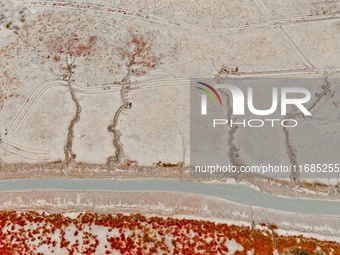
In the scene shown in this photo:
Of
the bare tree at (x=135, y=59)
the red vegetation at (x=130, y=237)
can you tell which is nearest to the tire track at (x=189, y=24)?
the bare tree at (x=135, y=59)

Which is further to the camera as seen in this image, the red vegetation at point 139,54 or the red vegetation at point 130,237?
the red vegetation at point 139,54

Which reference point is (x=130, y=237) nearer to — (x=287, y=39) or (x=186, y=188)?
(x=186, y=188)

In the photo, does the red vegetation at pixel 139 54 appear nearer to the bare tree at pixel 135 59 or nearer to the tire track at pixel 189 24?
the bare tree at pixel 135 59

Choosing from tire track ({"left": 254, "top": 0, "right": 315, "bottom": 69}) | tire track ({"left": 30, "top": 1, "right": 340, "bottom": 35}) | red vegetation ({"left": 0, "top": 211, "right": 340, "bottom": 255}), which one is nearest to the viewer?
red vegetation ({"left": 0, "top": 211, "right": 340, "bottom": 255})

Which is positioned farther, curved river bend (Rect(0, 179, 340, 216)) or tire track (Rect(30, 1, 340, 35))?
tire track (Rect(30, 1, 340, 35))

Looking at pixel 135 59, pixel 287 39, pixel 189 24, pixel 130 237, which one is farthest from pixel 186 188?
pixel 287 39

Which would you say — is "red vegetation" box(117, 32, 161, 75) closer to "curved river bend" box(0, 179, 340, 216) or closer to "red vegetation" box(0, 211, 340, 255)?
"curved river bend" box(0, 179, 340, 216)

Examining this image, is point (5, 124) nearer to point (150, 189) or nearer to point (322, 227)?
point (150, 189)

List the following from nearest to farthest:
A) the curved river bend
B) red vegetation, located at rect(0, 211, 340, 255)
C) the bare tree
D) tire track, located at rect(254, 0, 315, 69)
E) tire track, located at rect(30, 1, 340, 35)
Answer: red vegetation, located at rect(0, 211, 340, 255) < the curved river bend < the bare tree < tire track, located at rect(254, 0, 315, 69) < tire track, located at rect(30, 1, 340, 35)

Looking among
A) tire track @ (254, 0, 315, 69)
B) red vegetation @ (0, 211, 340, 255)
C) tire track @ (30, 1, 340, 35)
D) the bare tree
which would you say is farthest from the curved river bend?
tire track @ (30, 1, 340, 35)
